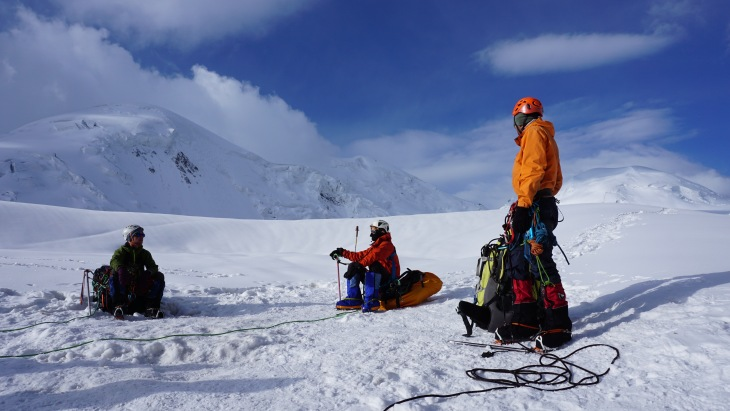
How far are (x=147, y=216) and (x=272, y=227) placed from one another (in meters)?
7.03

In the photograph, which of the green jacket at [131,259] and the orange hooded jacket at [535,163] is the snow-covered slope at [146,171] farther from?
the orange hooded jacket at [535,163]

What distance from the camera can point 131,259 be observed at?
19.7ft

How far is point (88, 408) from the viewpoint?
2768 mm

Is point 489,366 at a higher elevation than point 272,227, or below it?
below

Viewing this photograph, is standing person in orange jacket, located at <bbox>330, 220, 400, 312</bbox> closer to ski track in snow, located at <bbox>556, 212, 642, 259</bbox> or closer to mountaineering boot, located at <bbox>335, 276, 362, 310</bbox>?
mountaineering boot, located at <bbox>335, 276, 362, 310</bbox>

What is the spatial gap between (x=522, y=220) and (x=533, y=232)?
5.6 inches

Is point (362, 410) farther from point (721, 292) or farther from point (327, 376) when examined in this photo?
point (721, 292)

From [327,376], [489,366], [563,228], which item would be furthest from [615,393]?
[563,228]

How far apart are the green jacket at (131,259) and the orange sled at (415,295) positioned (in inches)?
127

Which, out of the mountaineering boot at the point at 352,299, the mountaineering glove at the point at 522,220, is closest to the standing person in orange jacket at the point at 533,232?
the mountaineering glove at the point at 522,220

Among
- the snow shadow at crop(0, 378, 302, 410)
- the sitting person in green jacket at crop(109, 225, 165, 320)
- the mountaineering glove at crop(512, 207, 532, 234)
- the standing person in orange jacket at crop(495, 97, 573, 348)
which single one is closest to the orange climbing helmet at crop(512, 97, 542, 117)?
the standing person in orange jacket at crop(495, 97, 573, 348)

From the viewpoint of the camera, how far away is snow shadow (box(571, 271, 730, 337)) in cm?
402

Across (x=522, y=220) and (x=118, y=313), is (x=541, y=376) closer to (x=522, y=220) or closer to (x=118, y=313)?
(x=522, y=220)

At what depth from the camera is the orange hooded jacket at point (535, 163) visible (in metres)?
3.79
